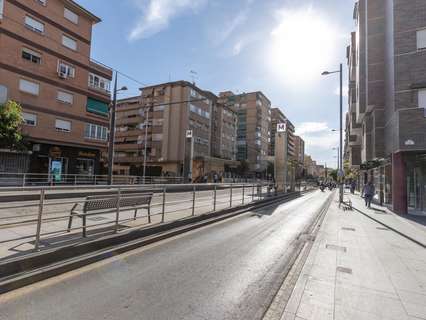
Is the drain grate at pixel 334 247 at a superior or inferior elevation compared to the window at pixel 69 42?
inferior

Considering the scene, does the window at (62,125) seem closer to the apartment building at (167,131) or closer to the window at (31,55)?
the window at (31,55)

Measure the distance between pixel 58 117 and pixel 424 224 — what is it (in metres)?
28.1

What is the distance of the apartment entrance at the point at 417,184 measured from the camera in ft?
52.6

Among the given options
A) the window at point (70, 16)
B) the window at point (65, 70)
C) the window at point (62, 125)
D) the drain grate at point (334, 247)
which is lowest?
the drain grate at point (334, 247)

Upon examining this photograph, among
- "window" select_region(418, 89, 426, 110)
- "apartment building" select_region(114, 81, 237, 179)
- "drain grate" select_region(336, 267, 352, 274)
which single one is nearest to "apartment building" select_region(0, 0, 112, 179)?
"apartment building" select_region(114, 81, 237, 179)

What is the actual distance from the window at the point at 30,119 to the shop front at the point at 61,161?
74.4 inches

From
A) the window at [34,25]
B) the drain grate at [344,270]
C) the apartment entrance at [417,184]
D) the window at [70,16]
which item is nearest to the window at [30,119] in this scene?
the window at [34,25]

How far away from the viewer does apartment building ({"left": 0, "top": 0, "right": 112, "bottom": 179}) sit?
22.8 m

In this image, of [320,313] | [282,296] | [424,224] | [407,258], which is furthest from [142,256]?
[424,224]

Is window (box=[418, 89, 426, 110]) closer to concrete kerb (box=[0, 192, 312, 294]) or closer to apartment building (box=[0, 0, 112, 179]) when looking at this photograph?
concrete kerb (box=[0, 192, 312, 294])

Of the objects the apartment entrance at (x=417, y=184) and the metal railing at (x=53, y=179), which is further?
the metal railing at (x=53, y=179)

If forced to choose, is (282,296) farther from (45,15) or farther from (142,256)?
(45,15)

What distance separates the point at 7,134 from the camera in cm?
1747

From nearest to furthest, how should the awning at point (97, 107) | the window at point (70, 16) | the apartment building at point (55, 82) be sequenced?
1. the apartment building at point (55, 82)
2. the window at point (70, 16)
3. the awning at point (97, 107)
